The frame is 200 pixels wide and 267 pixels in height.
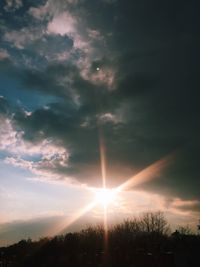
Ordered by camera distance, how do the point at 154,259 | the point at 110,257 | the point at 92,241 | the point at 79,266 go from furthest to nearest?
the point at 92,241
the point at 79,266
the point at 110,257
the point at 154,259

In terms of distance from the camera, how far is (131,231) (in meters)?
63.5

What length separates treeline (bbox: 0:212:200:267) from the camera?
99.1 feet

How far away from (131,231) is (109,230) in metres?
3.67

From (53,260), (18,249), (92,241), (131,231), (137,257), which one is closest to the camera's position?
(137,257)

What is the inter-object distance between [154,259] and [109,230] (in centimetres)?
3619

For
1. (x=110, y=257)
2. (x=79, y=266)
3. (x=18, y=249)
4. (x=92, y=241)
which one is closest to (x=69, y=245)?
(x=92, y=241)

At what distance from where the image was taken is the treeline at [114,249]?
30203 mm

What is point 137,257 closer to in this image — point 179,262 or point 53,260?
point 179,262

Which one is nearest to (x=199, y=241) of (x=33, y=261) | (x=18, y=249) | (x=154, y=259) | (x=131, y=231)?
(x=154, y=259)

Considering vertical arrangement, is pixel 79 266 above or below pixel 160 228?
below

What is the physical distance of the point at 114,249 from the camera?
3800 cm

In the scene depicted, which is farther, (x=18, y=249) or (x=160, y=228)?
(x=18, y=249)

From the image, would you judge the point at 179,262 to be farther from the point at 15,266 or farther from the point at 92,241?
the point at 15,266

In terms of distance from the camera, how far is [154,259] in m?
29.0
